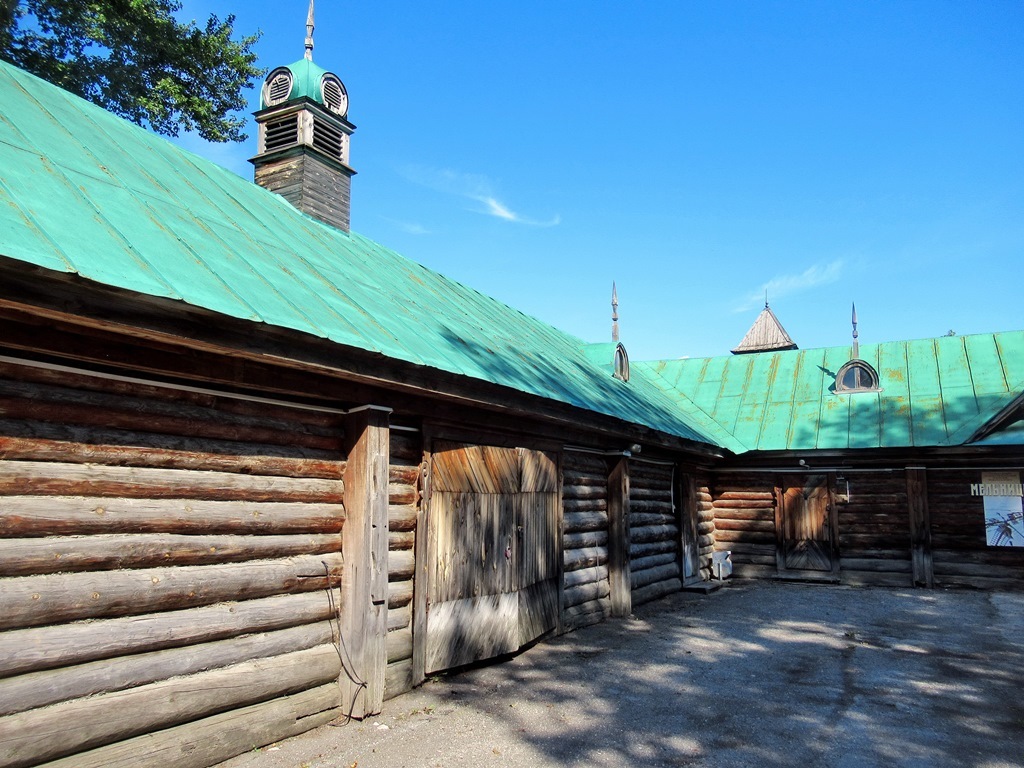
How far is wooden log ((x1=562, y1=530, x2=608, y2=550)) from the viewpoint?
10.8m

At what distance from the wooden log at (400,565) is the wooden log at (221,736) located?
1143mm

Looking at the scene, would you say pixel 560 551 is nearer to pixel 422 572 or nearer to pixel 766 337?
pixel 422 572

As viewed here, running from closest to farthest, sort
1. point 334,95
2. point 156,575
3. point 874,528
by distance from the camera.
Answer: point 156,575
point 334,95
point 874,528

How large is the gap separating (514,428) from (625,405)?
411cm

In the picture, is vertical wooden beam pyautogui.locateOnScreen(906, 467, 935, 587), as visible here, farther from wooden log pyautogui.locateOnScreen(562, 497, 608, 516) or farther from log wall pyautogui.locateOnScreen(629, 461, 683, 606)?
wooden log pyautogui.locateOnScreen(562, 497, 608, 516)

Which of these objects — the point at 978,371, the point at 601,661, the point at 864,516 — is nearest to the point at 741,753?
the point at 601,661

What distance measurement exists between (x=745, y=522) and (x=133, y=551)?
51.1ft

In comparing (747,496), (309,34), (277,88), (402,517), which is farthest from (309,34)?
(747,496)

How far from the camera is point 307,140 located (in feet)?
39.8

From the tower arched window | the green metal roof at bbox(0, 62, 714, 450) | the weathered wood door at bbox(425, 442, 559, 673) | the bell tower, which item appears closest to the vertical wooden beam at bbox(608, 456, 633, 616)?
the green metal roof at bbox(0, 62, 714, 450)

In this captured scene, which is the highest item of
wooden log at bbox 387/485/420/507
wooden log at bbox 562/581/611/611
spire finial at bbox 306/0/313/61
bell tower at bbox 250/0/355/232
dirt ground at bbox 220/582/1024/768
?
spire finial at bbox 306/0/313/61

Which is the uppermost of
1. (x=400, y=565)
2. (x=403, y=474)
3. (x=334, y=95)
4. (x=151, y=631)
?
(x=334, y=95)

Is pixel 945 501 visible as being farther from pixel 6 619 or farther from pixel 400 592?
pixel 6 619

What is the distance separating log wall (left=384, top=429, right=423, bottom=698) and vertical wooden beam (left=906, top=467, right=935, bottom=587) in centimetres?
1289
